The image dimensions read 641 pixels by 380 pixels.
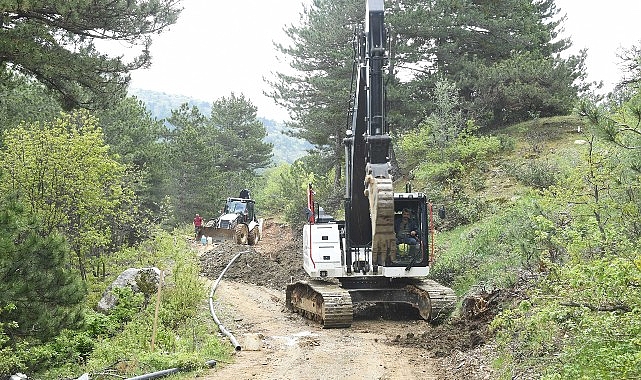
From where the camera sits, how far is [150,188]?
37.9 metres

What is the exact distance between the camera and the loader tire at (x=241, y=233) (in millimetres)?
32438

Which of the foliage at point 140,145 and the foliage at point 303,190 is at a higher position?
the foliage at point 140,145

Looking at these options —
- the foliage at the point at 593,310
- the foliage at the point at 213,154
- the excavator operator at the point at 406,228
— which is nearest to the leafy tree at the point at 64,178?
the excavator operator at the point at 406,228

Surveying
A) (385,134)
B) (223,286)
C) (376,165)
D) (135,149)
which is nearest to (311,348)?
(376,165)

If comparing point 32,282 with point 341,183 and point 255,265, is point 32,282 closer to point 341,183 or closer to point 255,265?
point 255,265

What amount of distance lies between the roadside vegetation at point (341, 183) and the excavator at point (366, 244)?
1.27 metres

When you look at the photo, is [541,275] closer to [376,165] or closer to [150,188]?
[376,165]

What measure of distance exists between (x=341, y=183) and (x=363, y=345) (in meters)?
23.4

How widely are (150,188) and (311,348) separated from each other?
94.3 feet

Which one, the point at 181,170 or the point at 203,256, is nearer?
the point at 203,256

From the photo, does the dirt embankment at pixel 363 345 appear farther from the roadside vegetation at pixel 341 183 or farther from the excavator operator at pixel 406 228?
the excavator operator at pixel 406 228

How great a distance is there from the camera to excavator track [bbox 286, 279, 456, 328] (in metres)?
12.9

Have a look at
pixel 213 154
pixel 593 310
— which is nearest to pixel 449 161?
pixel 593 310

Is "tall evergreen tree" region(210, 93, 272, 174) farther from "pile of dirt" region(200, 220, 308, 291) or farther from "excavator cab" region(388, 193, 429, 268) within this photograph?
"excavator cab" region(388, 193, 429, 268)
